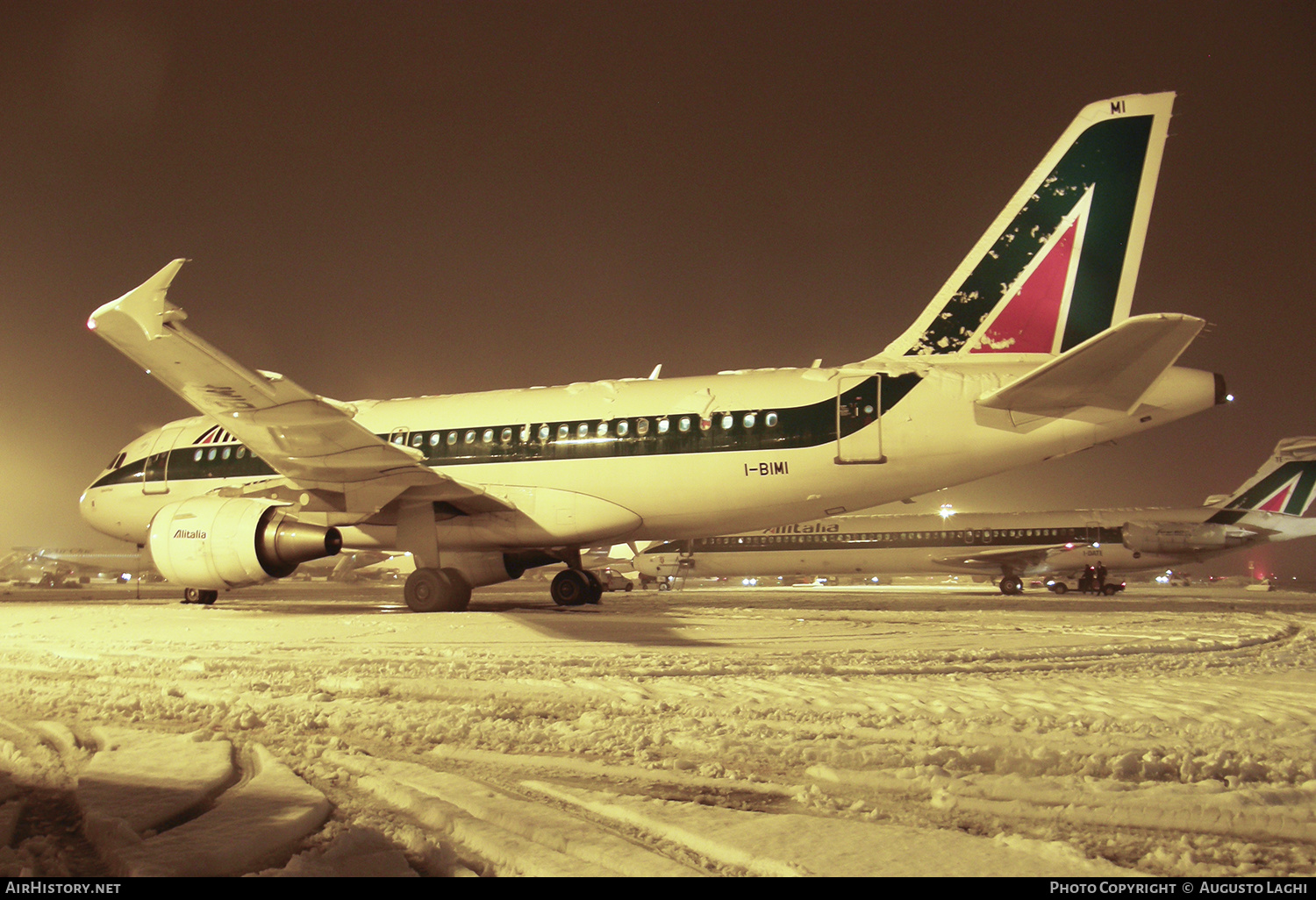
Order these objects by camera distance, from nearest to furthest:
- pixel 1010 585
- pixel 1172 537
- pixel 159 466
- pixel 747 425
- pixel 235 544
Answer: pixel 235 544 < pixel 747 425 < pixel 159 466 < pixel 1172 537 < pixel 1010 585

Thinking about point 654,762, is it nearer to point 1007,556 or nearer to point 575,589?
point 575,589

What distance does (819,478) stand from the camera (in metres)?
10.3

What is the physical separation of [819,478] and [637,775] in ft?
25.3

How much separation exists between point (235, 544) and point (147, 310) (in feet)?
11.5

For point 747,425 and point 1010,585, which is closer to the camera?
point 747,425

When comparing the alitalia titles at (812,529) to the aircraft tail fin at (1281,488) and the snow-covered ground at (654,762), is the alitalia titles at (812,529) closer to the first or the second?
the aircraft tail fin at (1281,488)

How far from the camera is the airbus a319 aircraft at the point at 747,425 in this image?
897 cm

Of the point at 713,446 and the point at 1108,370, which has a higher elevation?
the point at 1108,370

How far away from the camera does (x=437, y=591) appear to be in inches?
430

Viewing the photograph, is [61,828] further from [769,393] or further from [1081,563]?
[1081,563]

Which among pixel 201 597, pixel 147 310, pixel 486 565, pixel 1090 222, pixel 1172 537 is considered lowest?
pixel 201 597

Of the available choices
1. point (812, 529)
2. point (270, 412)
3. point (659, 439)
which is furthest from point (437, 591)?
point (812, 529)

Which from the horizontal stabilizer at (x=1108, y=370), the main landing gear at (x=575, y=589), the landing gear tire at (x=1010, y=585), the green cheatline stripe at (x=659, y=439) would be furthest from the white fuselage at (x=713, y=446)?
the landing gear tire at (x=1010, y=585)

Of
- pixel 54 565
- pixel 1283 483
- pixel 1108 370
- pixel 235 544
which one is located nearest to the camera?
pixel 1108 370
